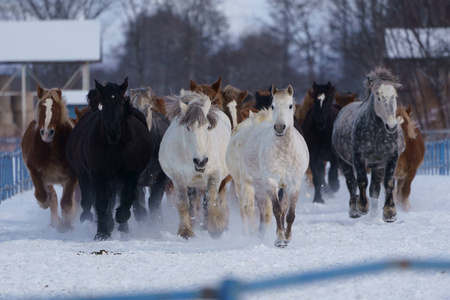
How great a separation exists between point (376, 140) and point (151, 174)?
128 inches

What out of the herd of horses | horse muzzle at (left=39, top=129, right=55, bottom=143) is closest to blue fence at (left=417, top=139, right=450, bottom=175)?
the herd of horses

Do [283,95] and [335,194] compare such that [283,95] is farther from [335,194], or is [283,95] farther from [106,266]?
[335,194]

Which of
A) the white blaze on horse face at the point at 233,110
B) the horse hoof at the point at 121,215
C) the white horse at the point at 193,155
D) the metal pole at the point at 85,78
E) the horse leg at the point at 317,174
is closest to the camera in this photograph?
the white horse at the point at 193,155

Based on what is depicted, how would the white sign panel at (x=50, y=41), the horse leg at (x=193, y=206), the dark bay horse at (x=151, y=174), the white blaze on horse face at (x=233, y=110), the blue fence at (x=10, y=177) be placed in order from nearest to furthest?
the horse leg at (x=193, y=206) → the dark bay horse at (x=151, y=174) → the white blaze on horse face at (x=233, y=110) → the blue fence at (x=10, y=177) → the white sign panel at (x=50, y=41)

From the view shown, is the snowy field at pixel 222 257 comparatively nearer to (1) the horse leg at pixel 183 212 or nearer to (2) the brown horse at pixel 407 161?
(1) the horse leg at pixel 183 212

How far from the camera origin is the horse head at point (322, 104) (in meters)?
14.2

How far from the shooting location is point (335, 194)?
50.9ft

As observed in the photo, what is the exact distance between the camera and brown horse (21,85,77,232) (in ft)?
36.0

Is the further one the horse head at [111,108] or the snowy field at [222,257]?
the horse head at [111,108]

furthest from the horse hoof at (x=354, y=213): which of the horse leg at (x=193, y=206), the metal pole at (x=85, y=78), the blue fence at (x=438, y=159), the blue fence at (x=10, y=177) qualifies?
the metal pole at (x=85, y=78)

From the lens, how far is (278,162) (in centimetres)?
847

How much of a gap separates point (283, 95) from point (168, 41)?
52.1 meters

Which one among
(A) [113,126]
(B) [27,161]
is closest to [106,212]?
(A) [113,126]

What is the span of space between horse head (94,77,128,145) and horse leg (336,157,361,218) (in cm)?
365
